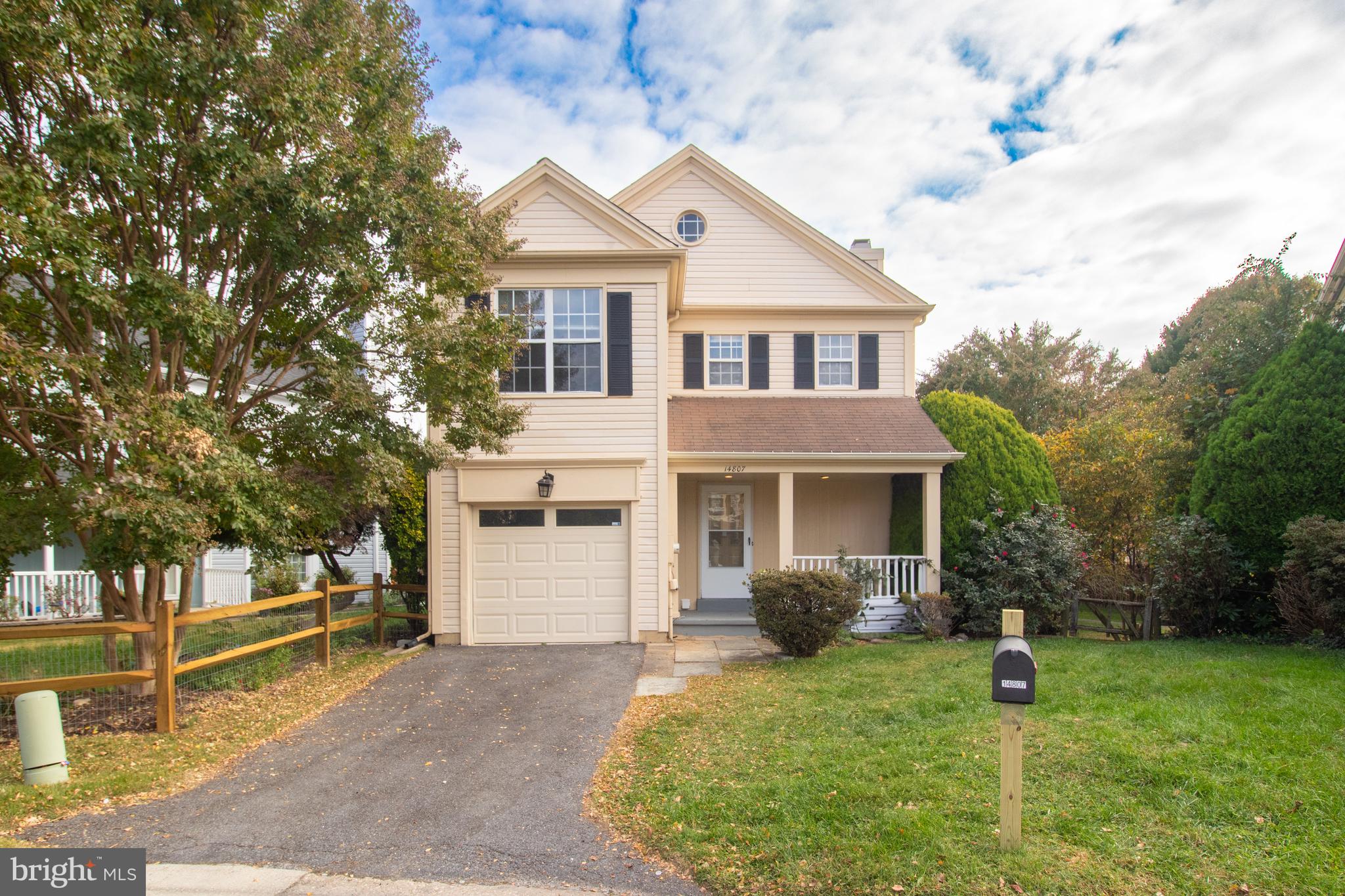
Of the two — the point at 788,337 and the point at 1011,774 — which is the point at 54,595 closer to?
the point at 788,337

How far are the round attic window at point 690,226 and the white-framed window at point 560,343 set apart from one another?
13.1ft

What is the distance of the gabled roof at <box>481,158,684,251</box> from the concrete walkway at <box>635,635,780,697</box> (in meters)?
6.00

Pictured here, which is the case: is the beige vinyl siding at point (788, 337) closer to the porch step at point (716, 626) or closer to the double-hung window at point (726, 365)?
the double-hung window at point (726, 365)

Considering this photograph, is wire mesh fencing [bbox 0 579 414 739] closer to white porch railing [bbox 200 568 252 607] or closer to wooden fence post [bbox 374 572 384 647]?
wooden fence post [bbox 374 572 384 647]

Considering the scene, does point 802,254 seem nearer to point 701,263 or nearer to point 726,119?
point 701,263

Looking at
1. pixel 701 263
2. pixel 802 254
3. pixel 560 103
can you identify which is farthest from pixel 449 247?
pixel 802 254

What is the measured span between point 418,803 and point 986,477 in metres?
10.3

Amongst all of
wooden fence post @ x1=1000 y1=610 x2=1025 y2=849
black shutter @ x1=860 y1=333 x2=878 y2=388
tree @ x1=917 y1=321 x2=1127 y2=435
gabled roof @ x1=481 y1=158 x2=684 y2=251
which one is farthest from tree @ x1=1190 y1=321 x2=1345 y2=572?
tree @ x1=917 y1=321 x2=1127 y2=435

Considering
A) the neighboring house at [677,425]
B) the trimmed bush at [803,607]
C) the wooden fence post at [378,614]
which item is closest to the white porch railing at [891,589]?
the neighboring house at [677,425]

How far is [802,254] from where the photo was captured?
14.2 metres

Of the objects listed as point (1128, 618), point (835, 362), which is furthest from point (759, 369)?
point (1128, 618)

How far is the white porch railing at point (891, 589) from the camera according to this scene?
12.0 m

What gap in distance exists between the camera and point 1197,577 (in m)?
9.84

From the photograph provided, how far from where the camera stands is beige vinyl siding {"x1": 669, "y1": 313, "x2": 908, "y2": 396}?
45.9ft
